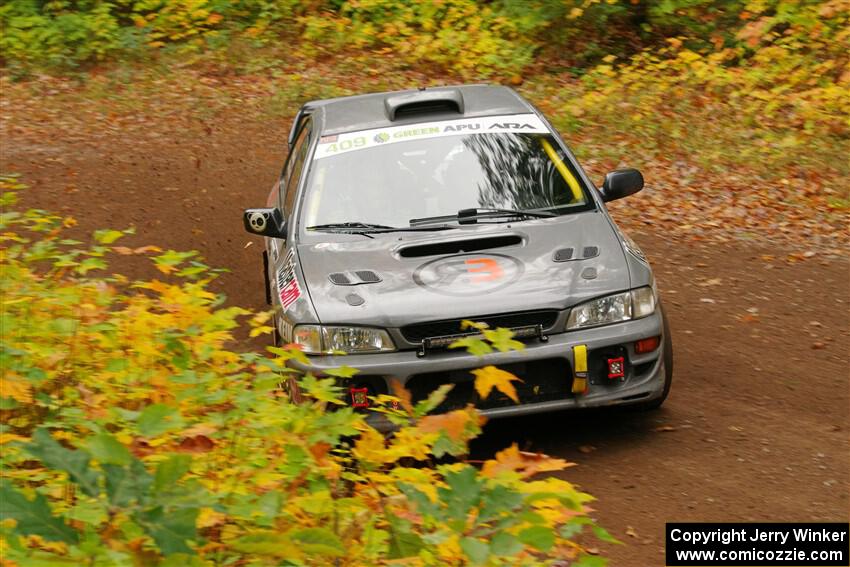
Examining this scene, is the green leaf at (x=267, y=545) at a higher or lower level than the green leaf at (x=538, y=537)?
higher

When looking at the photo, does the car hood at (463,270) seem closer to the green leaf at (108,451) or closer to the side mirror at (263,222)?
the side mirror at (263,222)

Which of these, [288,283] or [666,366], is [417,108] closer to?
[288,283]

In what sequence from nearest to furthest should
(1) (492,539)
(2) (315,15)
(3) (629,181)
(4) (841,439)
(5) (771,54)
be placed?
(1) (492,539) → (4) (841,439) → (3) (629,181) → (5) (771,54) → (2) (315,15)

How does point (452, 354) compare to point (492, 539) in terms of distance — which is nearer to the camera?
point (492, 539)

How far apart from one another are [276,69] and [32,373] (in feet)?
47.2

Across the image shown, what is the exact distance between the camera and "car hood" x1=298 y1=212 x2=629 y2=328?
215 inches

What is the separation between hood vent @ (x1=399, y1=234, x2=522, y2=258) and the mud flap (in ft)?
2.73

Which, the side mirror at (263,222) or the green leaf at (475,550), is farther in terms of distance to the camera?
the side mirror at (263,222)

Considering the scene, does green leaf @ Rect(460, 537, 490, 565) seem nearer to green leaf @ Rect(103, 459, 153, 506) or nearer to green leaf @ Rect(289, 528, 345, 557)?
green leaf @ Rect(289, 528, 345, 557)

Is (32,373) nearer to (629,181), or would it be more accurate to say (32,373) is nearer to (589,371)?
(589,371)

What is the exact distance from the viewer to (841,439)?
5.79m

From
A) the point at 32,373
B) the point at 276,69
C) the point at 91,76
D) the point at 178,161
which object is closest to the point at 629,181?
the point at 32,373

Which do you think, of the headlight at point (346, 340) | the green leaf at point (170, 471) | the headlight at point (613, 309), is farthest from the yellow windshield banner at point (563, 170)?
the green leaf at point (170, 471)

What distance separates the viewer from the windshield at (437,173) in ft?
21.1
